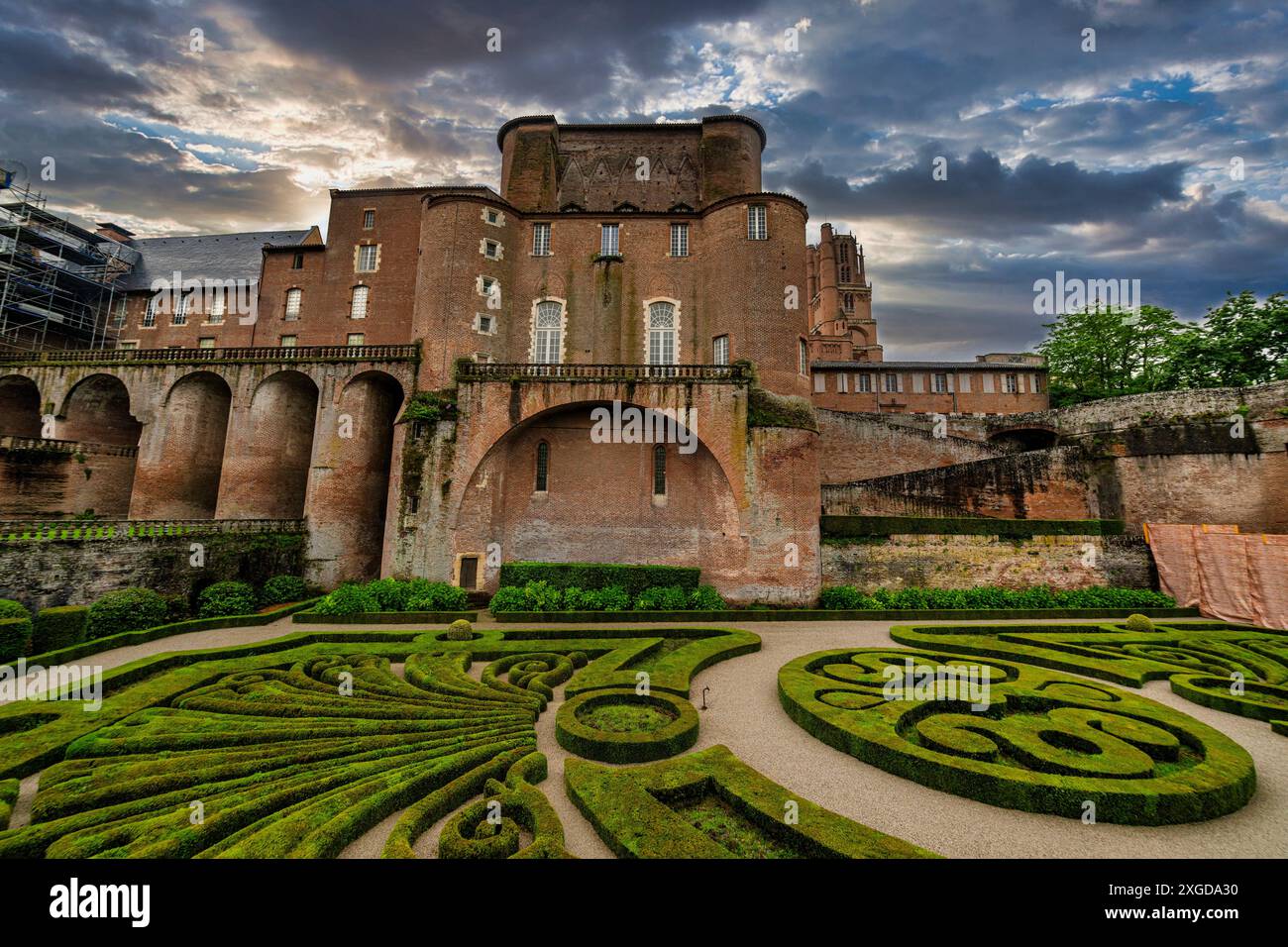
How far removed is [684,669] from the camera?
11992 millimetres

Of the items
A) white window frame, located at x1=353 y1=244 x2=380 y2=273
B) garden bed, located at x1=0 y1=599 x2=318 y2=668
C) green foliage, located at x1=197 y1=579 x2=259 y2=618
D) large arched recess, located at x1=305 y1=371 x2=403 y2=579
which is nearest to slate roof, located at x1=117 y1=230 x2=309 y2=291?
white window frame, located at x1=353 y1=244 x2=380 y2=273

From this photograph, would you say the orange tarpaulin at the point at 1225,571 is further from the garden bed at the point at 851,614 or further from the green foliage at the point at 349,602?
the green foliage at the point at 349,602

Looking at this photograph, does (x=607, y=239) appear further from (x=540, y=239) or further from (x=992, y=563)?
(x=992, y=563)

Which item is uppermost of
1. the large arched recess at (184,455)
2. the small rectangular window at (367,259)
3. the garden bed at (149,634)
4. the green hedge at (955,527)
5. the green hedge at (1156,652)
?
the small rectangular window at (367,259)

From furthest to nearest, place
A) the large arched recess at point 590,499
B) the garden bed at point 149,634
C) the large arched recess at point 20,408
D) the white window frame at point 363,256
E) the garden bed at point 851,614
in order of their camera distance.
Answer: the white window frame at point 363,256, the large arched recess at point 20,408, the large arched recess at point 590,499, the garden bed at point 851,614, the garden bed at point 149,634

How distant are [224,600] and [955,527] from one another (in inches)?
1111

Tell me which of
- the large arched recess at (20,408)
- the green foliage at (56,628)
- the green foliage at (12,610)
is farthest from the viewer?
the large arched recess at (20,408)

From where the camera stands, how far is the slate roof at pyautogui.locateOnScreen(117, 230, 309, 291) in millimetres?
35531

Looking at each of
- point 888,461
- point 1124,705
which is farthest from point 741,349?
point 1124,705

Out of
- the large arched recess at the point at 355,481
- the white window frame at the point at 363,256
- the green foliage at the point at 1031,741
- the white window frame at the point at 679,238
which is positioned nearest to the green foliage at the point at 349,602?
the large arched recess at the point at 355,481

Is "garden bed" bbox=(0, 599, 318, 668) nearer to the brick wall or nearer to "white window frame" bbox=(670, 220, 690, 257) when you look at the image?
the brick wall

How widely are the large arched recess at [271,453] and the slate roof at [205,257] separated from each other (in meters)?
14.5

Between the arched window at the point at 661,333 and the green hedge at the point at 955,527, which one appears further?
the arched window at the point at 661,333

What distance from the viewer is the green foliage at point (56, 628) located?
1389 centimetres
